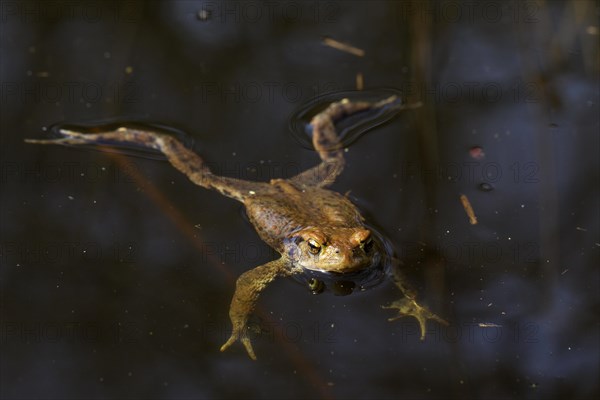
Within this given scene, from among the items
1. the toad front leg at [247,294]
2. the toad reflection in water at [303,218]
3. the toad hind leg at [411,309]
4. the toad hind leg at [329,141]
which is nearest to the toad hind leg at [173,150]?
the toad reflection in water at [303,218]

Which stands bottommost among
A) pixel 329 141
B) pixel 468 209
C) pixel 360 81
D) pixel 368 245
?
pixel 468 209

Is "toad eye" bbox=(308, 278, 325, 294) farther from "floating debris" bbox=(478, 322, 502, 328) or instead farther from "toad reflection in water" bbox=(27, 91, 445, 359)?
"floating debris" bbox=(478, 322, 502, 328)

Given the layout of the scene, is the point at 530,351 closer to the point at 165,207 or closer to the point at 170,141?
the point at 165,207

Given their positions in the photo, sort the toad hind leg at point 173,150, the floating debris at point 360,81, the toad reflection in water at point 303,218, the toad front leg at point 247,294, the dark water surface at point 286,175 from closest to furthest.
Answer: the dark water surface at point 286,175 < the toad front leg at point 247,294 < the toad reflection in water at point 303,218 < the toad hind leg at point 173,150 < the floating debris at point 360,81

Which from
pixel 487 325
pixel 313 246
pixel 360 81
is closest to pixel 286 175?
pixel 313 246

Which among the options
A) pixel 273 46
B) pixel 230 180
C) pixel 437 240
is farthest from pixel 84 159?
pixel 437 240

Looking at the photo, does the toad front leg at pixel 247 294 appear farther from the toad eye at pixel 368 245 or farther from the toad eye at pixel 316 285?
the toad eye at pixel 368 245

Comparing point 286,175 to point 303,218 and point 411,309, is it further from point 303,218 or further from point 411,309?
point 411,309
